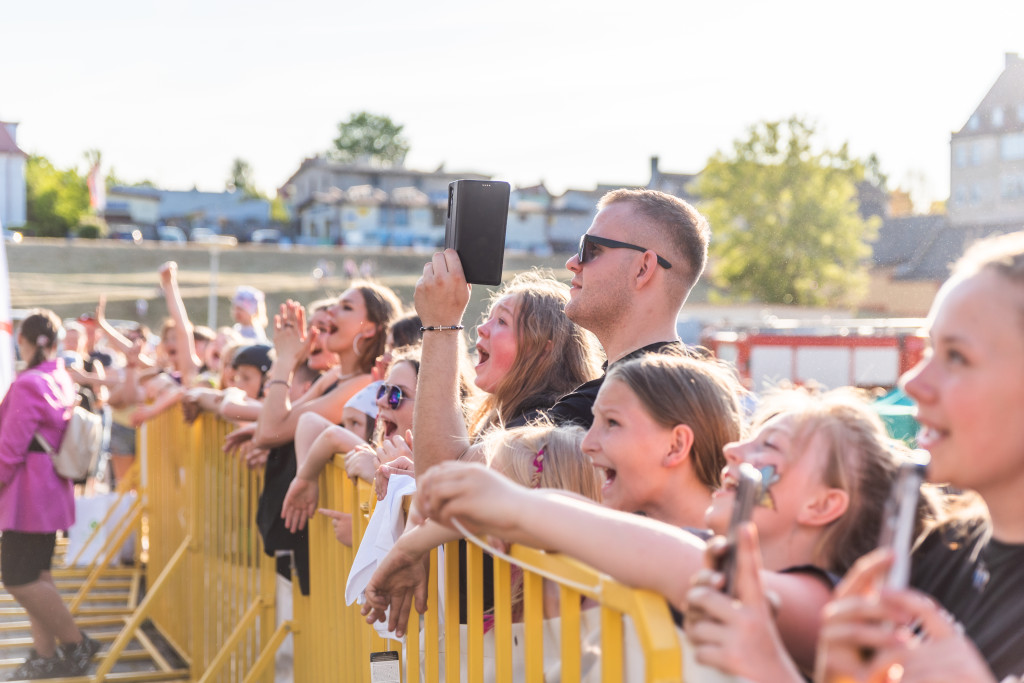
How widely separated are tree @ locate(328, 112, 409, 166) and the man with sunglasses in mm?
103490

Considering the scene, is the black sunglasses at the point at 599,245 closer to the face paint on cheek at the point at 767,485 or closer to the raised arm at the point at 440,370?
the raised arm at the point at 440,370

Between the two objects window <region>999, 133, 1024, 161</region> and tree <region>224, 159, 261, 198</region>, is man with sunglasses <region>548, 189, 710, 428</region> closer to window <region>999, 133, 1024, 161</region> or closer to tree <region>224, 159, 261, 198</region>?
window <region>999, 133, 1024, 161</region>

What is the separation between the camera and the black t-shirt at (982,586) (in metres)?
1.46

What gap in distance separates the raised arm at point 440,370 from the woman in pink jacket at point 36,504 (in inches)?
178

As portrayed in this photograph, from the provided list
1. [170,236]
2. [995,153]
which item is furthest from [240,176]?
[995,153]

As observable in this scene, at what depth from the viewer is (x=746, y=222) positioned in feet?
202

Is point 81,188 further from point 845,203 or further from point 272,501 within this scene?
point 272,501

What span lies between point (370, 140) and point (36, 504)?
10235 cm

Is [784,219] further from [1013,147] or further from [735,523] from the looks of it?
[735,523]

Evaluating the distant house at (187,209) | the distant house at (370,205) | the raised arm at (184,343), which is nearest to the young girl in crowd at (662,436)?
the raised arm at (184,343)

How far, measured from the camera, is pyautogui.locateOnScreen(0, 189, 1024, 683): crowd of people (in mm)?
1336

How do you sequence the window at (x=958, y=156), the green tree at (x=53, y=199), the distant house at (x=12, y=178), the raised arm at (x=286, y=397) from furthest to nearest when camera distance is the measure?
1. the distant house at (x=12, y=178)
2. the green tree at (x=53, y=199)
3. the window at (x=958, y=156)
4. the raised arm at (x=286, y=397)

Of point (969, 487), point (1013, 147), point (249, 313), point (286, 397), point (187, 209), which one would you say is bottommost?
point (286, 397)

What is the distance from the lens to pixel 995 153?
17.7m
